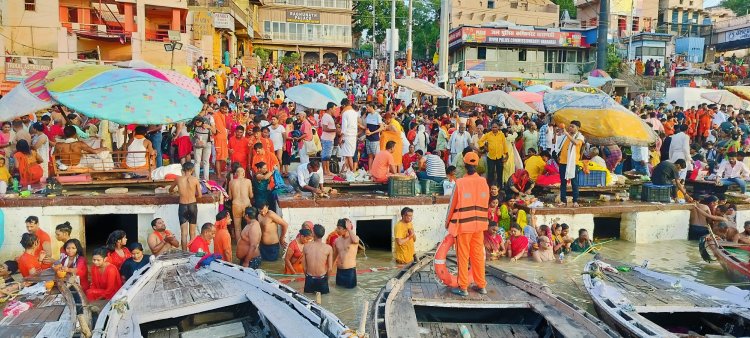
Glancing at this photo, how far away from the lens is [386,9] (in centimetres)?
6044

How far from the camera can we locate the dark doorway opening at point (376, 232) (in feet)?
42.1

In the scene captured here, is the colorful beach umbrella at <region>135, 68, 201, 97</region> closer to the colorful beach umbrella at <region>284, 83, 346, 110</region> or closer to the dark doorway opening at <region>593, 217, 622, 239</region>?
the colorful beach umbrella at <region>284, 83, 346, 110</region>

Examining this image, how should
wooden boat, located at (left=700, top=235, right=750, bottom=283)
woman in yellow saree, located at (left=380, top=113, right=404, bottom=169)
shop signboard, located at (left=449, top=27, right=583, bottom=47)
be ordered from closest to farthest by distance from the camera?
1. wooden boat, located at (left=700, top=235, right=750, bottom=283)
2. woman in yellow saree, located at (left=380, top=113, right=404, bottom=169)
3. shop signboard, located at (left=449, top=27, right=583, bottom=47)

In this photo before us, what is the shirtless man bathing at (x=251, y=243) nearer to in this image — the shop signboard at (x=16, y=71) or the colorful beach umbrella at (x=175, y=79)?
the colorful beach umbrella at (x=175, y=79)

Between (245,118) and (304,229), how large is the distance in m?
8.47

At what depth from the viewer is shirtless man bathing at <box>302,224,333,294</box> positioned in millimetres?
8680

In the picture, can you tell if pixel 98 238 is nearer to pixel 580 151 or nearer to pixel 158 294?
pixel 158 294

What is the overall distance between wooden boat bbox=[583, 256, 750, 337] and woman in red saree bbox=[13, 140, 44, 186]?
9669 millimetres

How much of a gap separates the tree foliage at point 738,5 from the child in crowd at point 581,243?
58.6 m

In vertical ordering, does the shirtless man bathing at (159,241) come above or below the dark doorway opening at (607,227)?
above

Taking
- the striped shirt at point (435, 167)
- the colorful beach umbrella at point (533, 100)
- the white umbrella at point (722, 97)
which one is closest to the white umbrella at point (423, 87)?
the colorful beach umbrella at point (533, 100)

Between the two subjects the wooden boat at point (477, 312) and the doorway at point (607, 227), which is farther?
the doorway at point (607, 227)

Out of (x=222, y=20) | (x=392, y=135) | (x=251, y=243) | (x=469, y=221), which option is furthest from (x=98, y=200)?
(x=222, y=20)

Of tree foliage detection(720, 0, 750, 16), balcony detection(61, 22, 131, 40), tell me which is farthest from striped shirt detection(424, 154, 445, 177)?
tree foliage detection(720, 0, 750, 16)
